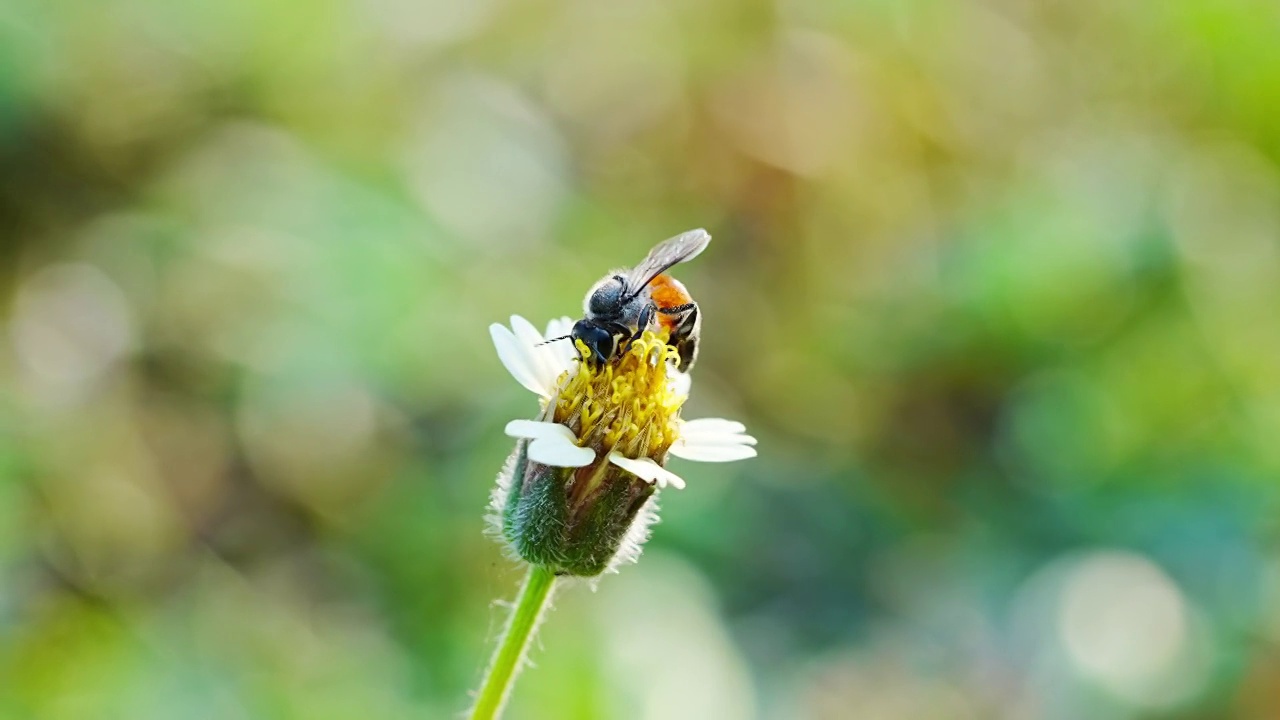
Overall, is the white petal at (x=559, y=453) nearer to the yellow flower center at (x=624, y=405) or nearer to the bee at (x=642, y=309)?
the yellow flower center at (x=624, y=405)

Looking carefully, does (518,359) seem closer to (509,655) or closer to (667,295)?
(667,295)

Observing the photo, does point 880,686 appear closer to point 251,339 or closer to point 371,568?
point 371,568

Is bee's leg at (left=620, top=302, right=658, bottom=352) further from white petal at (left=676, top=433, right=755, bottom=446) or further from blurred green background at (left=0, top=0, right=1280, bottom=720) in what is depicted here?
blurred green background at (left=0, top=0, right=1280, bottom=720)

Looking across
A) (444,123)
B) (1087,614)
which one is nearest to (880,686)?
(1087,614)

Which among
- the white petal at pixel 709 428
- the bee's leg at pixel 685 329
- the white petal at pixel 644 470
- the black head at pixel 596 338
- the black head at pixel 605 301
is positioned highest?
the bee's leg at pixel 685 329

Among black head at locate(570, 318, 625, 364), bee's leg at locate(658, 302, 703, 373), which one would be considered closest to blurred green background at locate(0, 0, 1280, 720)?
bee's leg at locate(658, 302, 703, 373)

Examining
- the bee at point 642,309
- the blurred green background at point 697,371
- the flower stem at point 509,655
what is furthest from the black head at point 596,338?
the blurred green background at point 697,371

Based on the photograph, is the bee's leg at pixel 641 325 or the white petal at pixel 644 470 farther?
the bee's leg at pixel 641 325

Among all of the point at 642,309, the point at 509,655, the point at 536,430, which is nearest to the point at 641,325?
the point at 642,309
